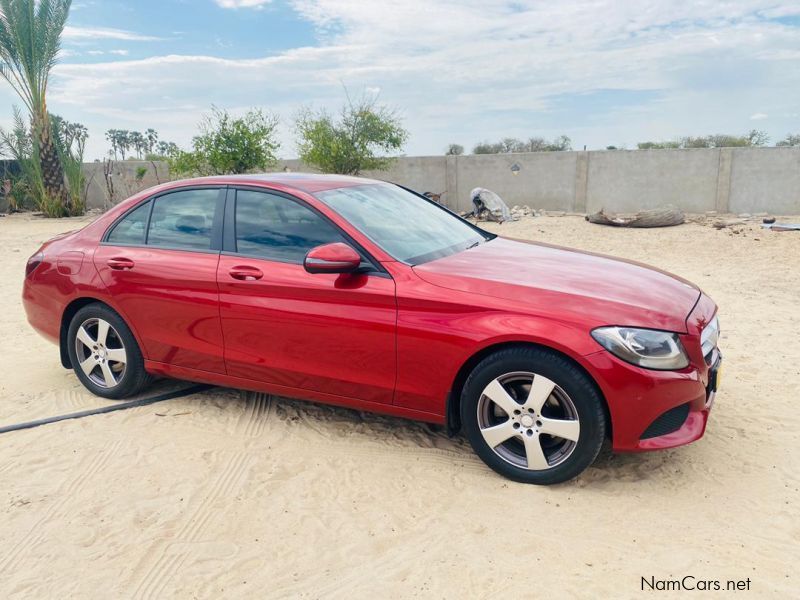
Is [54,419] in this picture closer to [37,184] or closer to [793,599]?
[793,599]

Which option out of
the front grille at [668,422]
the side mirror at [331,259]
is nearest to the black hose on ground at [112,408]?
the side mirror at [331,259]

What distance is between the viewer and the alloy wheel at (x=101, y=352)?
189 inches

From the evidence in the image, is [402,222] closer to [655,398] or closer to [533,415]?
[533,415]

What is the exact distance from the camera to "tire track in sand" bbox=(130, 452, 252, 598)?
9.47 ft

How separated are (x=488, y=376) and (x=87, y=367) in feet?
10.2

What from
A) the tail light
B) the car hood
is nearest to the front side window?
the car hood

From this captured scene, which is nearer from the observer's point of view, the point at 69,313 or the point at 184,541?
the point at 184,541

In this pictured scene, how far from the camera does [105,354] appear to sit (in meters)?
4.84

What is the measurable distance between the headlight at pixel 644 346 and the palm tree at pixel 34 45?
70.5 ft

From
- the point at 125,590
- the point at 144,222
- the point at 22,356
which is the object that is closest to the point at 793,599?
the point at 125,590

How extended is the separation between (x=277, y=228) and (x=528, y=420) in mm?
1938

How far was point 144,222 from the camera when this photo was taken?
15.5ft

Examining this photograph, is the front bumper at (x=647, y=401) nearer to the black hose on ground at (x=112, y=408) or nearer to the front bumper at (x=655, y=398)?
the front bumper at (x=655, y=398)

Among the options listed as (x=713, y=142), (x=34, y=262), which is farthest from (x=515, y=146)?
(x=34, y=262)
